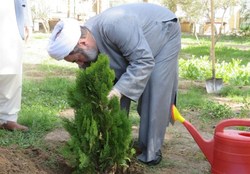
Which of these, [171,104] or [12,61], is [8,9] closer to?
[12,61]

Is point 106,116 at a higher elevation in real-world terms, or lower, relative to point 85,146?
higher

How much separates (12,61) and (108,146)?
5.01ft

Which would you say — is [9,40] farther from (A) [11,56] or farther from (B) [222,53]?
(B) [222,53]

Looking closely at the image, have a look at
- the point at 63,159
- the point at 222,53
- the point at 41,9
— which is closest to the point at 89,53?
the point at 63,159

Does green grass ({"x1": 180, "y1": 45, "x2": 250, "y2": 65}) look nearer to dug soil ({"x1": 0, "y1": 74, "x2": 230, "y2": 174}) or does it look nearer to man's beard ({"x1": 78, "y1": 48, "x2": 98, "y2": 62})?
dug soil ({"x1": 0, "y1": 74, "x2": 230, "y2": 174})

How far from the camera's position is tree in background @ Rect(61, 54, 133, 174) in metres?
2.48

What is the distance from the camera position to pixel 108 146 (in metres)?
2.57

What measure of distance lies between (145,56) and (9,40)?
1481 millimetres

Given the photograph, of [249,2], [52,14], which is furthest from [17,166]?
[249,2]

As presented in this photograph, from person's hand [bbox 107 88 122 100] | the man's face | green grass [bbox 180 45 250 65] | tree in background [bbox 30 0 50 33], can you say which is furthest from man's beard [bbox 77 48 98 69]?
tree in background [bbox 30 0 50 33]

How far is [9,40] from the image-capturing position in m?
3.67

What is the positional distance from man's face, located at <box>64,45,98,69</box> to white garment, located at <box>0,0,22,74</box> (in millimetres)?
1108

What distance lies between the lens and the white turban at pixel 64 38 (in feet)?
8.33

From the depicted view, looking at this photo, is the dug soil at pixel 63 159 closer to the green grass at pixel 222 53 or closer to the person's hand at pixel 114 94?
the person's hand at pixel 114 94
